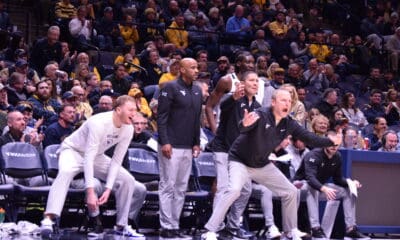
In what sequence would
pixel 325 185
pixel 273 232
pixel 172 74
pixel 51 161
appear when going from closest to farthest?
pixel 273 232
pixel 51 161
pixel 325 185
pixel 172 74

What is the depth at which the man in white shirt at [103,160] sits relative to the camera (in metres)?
10.1

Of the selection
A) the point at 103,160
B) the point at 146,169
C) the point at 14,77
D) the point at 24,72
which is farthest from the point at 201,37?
the point at 103,160

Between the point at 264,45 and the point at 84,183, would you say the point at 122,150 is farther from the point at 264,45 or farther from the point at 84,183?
the point at 264,45

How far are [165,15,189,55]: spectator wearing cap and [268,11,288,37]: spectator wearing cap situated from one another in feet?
7.91

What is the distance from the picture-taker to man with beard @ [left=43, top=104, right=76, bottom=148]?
11.7m

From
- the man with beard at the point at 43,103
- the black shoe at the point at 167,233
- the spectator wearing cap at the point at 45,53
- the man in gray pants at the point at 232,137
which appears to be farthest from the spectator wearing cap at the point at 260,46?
the black shoe at the point at 167,233

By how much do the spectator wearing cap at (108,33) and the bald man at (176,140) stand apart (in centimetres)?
668

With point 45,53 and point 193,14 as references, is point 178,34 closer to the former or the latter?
point 193,14

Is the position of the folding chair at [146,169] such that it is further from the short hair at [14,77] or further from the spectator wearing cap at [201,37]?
the spectator wearing cap at [201,37]

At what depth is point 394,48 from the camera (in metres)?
21.8

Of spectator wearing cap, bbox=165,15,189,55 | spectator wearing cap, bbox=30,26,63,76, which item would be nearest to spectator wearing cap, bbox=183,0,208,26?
spectator wearing cap, bbox=165,15,189,55

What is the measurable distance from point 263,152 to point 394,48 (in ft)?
41.0

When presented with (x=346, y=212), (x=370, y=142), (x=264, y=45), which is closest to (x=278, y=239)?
(x=346, y=212)

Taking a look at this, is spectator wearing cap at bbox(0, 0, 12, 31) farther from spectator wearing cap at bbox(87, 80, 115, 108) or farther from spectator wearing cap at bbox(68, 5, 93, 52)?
spectator wearing cap at bbox(87, 80, 115, 108)
